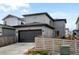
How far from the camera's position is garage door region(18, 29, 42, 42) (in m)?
22.5

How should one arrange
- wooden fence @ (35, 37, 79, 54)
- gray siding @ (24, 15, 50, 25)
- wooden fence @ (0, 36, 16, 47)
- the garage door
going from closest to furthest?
wooden fence @ (35, 37, 79, 54), wooden fence @ (0, 36, 16, 47), the garage door, gray siding @ (24, 15, 50, 25)

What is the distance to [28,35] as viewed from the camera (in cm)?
2298

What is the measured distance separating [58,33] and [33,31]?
825 cm

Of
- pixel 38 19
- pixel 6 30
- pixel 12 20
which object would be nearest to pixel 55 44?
pixel 6 30

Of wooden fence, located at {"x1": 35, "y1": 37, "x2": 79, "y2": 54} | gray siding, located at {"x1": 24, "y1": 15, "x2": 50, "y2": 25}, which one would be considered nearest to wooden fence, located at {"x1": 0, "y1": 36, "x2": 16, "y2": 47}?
wooden fence, located at {"x1": 35, "y1": 37, "x2": 79, "y2": 54}

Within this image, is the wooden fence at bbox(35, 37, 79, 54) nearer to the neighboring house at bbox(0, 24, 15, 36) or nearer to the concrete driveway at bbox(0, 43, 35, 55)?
the concrete driveway at bbox(0, 43, 35, 55)

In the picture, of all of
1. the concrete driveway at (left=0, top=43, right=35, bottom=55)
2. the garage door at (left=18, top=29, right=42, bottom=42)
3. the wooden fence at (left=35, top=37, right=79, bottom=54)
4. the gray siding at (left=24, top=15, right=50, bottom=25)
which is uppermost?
the gray siding at (left=24, top=15, right=50, bottom=25)

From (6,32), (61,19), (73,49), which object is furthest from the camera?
(61,19)

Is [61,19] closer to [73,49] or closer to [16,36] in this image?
[16,36]

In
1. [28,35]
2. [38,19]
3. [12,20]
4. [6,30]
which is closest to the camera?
[6,30]

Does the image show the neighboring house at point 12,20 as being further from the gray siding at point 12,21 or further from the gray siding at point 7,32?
the gray siding at point 7,32

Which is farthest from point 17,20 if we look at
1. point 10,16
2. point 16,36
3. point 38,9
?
point 16,36

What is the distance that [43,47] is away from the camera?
1489 cm

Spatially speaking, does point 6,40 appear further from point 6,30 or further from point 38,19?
point 38,19
